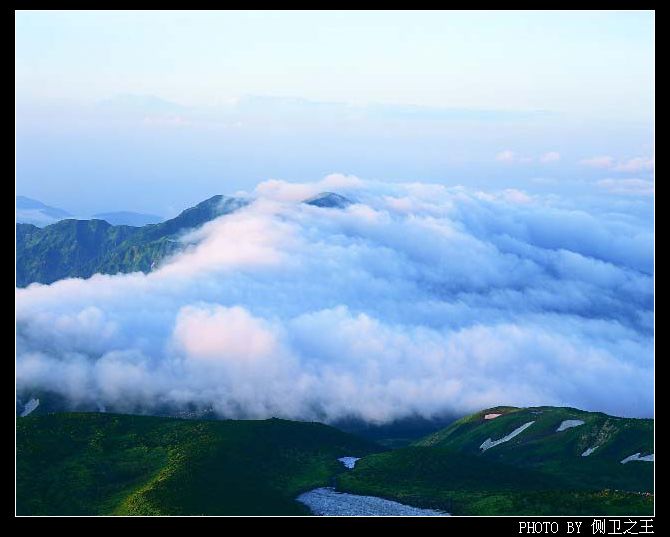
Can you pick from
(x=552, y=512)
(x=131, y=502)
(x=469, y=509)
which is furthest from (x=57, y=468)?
(x=552, y=512)

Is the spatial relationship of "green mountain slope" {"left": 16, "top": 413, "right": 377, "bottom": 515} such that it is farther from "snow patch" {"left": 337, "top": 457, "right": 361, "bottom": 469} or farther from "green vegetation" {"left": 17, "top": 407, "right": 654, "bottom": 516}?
"snow patch" {"left": 337, "top": 457, "right": 361, "bottom": 469}

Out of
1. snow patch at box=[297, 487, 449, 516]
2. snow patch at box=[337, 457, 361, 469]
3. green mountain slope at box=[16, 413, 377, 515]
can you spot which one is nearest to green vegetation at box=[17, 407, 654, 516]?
→ green mountain slope at box=[16, 413, 377, 515]

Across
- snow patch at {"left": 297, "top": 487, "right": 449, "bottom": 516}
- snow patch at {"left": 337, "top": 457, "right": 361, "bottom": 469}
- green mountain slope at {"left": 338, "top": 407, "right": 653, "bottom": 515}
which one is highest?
snow patch at {"left": 337, "top": 457, "right": 361, "bottom": 469}

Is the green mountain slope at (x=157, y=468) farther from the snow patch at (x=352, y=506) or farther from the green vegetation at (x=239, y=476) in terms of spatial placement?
the snow patch at (x=352, y=506)

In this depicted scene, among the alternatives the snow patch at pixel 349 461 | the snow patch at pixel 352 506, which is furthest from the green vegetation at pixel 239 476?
the snow patch at pixel 352 506
